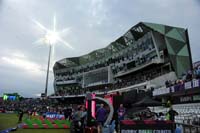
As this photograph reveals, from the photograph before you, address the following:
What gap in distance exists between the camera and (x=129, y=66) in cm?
6794

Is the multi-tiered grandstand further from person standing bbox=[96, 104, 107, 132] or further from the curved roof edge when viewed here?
person standing bbox=[96, 104, 107, 132]

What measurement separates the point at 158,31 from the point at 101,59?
105ft

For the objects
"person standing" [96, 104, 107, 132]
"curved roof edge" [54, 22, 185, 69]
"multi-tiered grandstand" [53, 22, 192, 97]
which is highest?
"curved roof edge" [54, 22, 185, 69]

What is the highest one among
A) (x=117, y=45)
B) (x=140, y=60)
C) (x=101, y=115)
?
(x=117, y=45)

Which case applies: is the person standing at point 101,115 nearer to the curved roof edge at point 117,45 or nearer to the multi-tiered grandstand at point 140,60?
the multi-tiered grandstand at point 140,60

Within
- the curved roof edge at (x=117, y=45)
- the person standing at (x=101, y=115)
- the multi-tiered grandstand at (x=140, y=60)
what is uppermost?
the curved roof edge at (x=117, y=45)

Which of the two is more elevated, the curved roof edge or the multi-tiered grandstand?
the curved roof edge

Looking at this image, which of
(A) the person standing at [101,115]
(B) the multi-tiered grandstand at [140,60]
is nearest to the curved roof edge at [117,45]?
(B) the multi-tiered grandstand at [140,60]

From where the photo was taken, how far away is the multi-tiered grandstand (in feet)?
175

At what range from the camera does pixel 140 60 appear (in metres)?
62.1

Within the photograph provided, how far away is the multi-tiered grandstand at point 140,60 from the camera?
53312 millimetres

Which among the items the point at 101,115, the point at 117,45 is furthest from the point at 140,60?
the point at 101,115

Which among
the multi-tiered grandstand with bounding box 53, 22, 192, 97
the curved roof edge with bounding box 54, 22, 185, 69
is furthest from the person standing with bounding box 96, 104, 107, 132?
the curved roof edge with bounding box 54, 22, 185, 69

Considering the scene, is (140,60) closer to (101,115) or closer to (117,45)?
(117,45)
